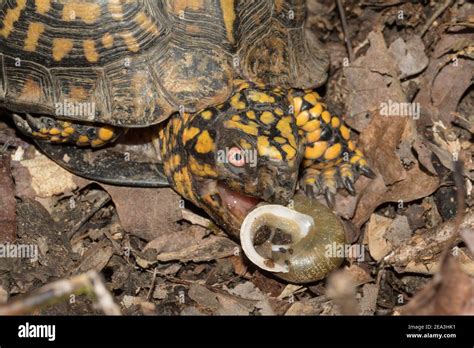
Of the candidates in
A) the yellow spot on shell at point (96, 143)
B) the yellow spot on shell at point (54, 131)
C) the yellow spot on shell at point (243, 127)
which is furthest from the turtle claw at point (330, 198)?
the yellow spot on shell at point (54, 131)

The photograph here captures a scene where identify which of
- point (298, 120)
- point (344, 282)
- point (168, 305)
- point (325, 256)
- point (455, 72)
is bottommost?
point (168, 305)

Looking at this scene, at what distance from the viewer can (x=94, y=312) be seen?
452cm

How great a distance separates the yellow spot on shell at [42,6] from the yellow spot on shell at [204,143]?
1.40 meters

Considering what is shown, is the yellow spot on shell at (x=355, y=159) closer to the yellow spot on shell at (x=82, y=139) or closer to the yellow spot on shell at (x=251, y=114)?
the yellow spot on shell at (x=251, y=114)

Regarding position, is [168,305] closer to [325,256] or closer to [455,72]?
[325,256]

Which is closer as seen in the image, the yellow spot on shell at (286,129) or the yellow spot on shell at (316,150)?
the yellow spot on shell at (286,129)

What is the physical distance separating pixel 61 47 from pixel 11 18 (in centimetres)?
43

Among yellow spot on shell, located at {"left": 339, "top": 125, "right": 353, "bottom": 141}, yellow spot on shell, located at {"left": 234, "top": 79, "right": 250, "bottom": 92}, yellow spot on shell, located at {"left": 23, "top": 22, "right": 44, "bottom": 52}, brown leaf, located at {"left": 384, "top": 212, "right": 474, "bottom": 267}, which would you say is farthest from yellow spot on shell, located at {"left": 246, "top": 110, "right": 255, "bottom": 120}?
yellow spot on shell, located at {"left": 23, "top": 22, "right": 44, "bottom": 52}

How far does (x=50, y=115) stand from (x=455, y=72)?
3.47 m

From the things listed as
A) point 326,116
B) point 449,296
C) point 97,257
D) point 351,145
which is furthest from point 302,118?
point 449,296

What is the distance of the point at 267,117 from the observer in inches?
175

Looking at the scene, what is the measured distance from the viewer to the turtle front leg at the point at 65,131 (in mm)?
4906

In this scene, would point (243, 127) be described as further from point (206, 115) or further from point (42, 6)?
point (42, 6)
